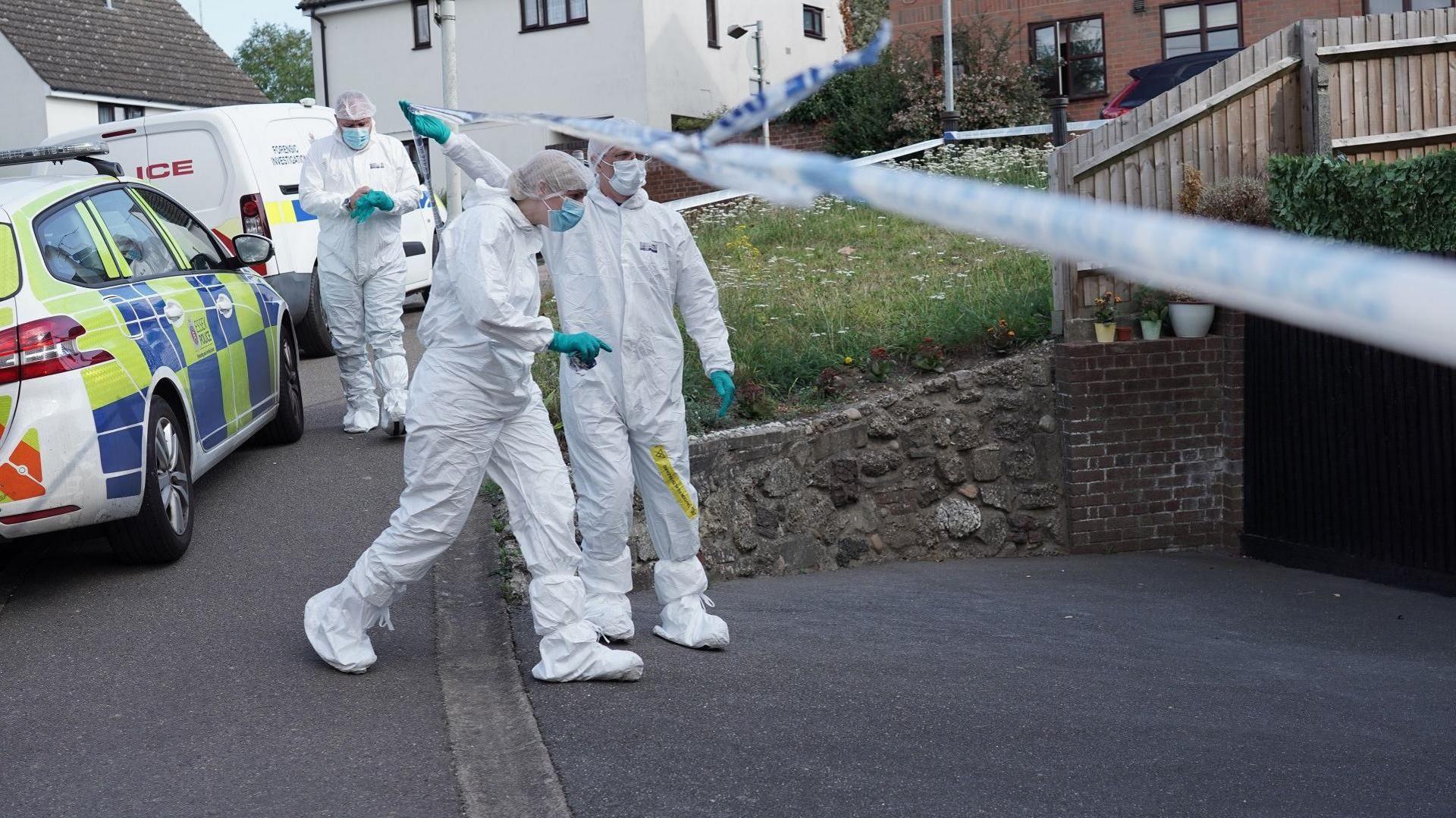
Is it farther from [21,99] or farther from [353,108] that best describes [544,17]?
[353,108]

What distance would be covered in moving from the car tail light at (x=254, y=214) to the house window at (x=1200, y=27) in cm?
1889

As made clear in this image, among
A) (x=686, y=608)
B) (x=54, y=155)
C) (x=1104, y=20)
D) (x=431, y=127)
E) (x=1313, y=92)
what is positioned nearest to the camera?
(x=686, y=608)

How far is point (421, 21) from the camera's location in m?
28.5

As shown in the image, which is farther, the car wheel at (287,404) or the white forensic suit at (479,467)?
the car wheel at (287,404)

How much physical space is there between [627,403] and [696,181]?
18.7 m

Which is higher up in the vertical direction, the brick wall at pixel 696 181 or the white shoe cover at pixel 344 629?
the brick wall at pixel 696 181

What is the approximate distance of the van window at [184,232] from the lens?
23.8ft

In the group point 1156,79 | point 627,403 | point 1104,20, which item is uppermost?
point 1104,20

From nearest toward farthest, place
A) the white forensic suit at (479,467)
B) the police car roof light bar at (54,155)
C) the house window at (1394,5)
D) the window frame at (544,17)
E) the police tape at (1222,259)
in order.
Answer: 1. the police tape at (1222,259)
2. the white forensic suit at (479,467)
3. the police car roof light bar at (54,155)
4. the house window at (1394,5)
5. the window frame at (544,17)

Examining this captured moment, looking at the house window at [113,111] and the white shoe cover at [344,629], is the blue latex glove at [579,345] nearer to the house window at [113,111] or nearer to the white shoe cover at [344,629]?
the white shoe cover at [344,629]

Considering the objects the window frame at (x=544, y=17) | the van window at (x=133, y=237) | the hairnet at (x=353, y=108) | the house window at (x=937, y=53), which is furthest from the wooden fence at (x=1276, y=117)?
the window frame at (x=544, y=17)

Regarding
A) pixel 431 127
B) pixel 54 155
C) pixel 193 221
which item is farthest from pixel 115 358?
pixel 193 221

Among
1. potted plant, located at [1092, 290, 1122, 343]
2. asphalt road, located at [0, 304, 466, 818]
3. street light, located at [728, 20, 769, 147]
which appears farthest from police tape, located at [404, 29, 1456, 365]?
potted plant, located at [1092, 290, 1122, 343]

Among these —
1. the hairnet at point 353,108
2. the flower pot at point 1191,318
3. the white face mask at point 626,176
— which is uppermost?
the hairnet at point 353,108
